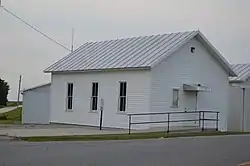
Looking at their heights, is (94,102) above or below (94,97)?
below

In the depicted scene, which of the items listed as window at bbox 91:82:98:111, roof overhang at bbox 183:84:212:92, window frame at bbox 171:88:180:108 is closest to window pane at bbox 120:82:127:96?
window at bbox 91:82:98:111

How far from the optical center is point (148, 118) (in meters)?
32.8

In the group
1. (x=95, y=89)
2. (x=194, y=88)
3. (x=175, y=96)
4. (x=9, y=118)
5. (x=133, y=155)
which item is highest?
(x=194, y=88)

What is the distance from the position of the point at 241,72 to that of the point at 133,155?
28.7 m

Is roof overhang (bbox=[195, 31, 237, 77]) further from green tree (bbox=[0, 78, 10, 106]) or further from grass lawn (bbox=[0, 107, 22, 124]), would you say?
green tree (bbox=[0, 78, 10, 106])

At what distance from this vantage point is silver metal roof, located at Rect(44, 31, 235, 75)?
34.0 m

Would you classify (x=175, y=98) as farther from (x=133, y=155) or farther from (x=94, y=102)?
(x=133, y=155)

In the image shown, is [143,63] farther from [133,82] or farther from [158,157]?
[158,157]

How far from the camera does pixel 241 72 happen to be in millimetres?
43844

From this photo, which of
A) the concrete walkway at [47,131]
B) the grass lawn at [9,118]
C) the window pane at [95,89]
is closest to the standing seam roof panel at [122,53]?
the window pane at [95,89]

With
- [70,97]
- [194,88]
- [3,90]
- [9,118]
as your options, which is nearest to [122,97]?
[194,88]

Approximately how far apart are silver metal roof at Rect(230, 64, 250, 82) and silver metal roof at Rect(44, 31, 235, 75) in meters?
3.86

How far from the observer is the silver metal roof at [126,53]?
3400cm

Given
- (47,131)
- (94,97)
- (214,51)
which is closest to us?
(47,131)
